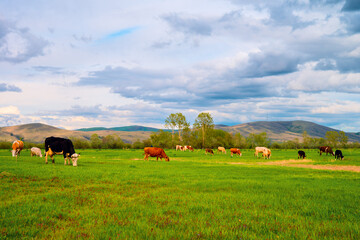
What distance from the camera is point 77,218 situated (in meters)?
7.29

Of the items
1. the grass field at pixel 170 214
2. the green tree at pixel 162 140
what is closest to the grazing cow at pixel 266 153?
the grass field at pixel 170 214

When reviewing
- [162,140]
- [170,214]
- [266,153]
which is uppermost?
[162,140]

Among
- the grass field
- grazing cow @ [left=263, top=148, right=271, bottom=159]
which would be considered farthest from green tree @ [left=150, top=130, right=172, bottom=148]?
the grass field

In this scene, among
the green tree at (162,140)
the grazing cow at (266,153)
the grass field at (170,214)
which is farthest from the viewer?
the green tree at (162,140)

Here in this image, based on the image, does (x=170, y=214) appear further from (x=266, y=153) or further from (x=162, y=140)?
(x=162, y=140)

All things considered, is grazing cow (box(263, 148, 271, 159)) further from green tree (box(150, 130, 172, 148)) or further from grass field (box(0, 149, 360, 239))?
green tree (box(150, 130, 172, 148))

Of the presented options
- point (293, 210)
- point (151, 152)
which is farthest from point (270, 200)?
point (151, 152)

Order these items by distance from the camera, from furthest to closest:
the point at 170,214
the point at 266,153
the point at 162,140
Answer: the point at 162,140 < the point at 266,153 < the point at 170,214

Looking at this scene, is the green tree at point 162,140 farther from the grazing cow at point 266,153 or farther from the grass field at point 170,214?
the grass field at point 170,214

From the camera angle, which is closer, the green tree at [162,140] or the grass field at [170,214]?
the grass field at [170,214]

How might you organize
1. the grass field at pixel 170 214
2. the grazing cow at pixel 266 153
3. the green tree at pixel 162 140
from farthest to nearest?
the green tree at pixel 162 140 < the grazing cow at pixel 266 153 < the grass field at pixel 170 214

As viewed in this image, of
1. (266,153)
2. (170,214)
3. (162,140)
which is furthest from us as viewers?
(162,140)

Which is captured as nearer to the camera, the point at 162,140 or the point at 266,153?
the point at 266,153

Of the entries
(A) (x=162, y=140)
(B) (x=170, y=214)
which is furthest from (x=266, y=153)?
(A) (x=162, y=140)
